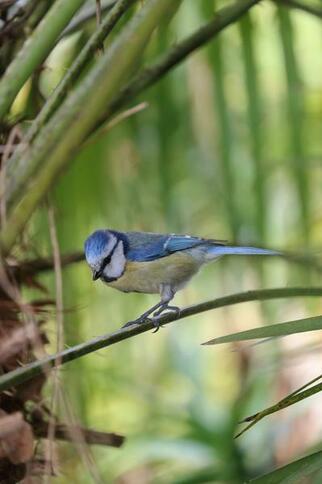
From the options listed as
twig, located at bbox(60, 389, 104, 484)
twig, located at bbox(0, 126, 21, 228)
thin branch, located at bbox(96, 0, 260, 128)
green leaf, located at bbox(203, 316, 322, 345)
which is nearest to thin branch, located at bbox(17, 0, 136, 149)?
twig, located at bbox(0, 126, 21, 228)

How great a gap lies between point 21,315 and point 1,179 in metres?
0.17

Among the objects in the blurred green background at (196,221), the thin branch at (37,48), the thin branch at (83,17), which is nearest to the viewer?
the thin branch at (37,48)

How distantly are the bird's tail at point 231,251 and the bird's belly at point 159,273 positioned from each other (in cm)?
3

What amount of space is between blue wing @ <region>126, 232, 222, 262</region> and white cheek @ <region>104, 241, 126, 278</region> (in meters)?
0.02

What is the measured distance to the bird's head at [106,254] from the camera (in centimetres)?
124

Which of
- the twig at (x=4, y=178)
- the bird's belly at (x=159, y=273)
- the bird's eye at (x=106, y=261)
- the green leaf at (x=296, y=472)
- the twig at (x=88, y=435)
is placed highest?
the twig at (x=4, y=178)

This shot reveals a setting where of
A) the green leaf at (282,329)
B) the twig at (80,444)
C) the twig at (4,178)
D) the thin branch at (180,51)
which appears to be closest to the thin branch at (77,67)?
the twig at (4,178)

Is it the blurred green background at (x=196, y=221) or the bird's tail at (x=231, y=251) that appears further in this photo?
the blurred green background at (x=196, y=221)

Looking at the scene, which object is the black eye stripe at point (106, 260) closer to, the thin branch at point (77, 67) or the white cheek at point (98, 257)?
the white cheek at point (98, 257)

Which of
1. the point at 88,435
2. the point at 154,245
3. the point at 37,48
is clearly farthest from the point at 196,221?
the point at 37,48

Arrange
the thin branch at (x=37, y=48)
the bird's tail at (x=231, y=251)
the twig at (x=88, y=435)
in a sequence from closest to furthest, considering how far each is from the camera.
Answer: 1. the thin branch at (x=37, y=48)
2. the twig at (x=88, y=435)
3. the bird's tail at (x=231, y=251)

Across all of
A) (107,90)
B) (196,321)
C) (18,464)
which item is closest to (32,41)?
(107,90)

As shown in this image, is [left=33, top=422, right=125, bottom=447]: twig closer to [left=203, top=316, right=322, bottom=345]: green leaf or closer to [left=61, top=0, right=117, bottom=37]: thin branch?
[left=203, top=316, right=322, bottom=345]: green leaf

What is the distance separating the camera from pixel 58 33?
972 mm
